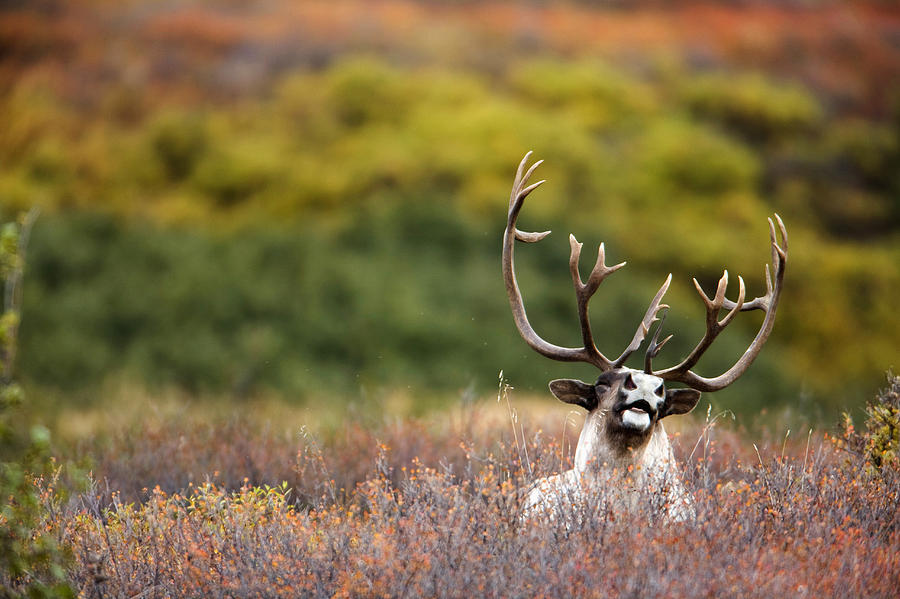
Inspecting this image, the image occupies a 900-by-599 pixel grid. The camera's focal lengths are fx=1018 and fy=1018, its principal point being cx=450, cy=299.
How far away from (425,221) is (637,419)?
11.6 meters

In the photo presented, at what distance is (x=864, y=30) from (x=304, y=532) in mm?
19155

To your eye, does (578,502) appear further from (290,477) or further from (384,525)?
(290,477)

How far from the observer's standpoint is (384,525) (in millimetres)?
4770

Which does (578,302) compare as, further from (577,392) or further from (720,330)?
(720,330)

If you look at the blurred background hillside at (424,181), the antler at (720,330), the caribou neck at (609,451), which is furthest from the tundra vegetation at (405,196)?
the antler at (720,330)

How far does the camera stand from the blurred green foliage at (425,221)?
48.9 ft

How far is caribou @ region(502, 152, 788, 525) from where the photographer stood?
4.99 m

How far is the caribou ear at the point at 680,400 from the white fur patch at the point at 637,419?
0.40 m

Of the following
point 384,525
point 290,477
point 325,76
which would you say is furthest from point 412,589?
point 325,76

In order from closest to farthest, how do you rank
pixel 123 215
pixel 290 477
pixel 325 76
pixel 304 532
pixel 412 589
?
pixel 412 589 → pixel 304 532 → pixel 290 477 → pixel 123 215 → pixel 325 76

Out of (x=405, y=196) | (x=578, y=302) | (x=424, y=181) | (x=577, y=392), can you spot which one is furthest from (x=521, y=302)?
(x=424, y=181)

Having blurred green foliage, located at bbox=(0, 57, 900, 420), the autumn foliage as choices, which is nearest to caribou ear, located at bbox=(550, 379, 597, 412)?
the autumn foliage

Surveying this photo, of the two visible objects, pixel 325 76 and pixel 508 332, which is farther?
pixel 325 76

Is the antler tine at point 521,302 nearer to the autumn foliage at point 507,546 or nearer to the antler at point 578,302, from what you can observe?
the antler at point 578,302
